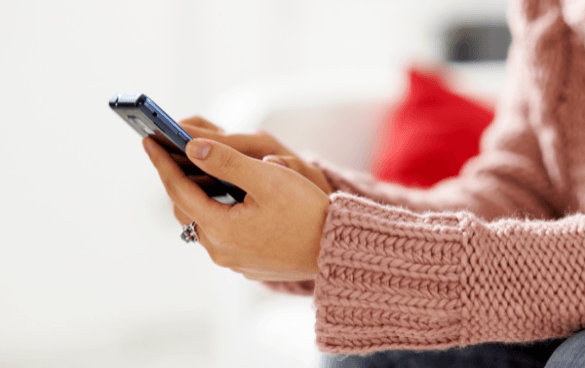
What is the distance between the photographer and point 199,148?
39 centimetres

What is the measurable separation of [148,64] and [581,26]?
117 centimetres

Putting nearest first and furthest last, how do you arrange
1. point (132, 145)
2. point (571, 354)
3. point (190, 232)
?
point (571, 354), point (190, 232), point (132, 145)

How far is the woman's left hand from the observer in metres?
0.39

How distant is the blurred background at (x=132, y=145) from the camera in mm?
964

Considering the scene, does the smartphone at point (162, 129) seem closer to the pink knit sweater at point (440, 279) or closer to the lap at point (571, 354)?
the pink knit sweater at point (440, 279)

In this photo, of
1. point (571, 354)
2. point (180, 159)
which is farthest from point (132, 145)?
point (571, 354)

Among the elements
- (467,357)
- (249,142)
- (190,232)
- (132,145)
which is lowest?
(467,357)

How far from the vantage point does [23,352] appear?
132 centimetres

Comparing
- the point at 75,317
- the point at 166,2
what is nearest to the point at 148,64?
the point at 166,2

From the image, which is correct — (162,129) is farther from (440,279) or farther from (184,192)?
(440,279)

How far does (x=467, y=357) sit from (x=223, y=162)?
34cm

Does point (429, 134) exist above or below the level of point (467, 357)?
above

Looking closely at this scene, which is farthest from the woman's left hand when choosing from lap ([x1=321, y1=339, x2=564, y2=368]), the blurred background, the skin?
the blurred background

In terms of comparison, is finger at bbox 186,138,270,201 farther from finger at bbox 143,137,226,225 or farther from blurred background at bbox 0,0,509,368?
blurred background at bbox 0,0,509,368
